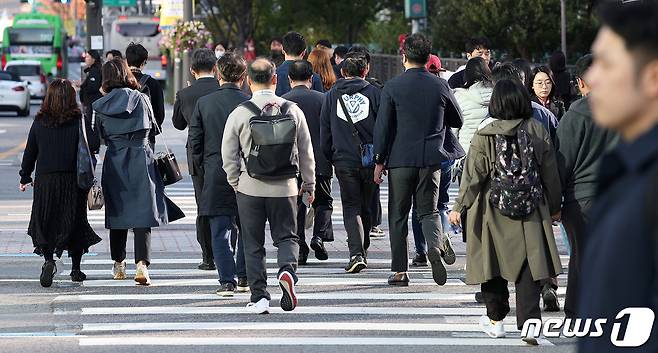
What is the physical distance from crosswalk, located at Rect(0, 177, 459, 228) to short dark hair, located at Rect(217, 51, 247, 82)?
5672 millimetres

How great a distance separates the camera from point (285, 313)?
33.2ft

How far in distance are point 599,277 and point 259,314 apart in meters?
6.99

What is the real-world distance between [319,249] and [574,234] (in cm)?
434

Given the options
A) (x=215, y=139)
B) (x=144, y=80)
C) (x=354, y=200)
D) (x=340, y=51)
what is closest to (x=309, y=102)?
(x=354, y=200)

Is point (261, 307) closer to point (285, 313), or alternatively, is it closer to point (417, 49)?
point (285, 313)

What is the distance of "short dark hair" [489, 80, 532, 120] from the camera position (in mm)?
8656

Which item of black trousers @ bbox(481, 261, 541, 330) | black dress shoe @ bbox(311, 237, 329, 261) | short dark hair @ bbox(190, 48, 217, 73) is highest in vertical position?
short dark hair @ bbox(190, 48, 217, 73)

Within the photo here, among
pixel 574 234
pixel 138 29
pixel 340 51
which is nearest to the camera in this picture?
pixel 574 234

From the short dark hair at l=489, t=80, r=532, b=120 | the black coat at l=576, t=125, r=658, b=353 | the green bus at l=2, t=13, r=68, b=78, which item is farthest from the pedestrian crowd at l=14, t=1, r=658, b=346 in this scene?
the green bus at l=2, t=13, r=68, b=78

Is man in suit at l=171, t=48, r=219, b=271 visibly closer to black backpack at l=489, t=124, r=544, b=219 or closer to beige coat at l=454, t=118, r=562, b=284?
beige coat at l=454, t=118, r=562, b=284

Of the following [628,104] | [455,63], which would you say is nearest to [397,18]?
[455,63]

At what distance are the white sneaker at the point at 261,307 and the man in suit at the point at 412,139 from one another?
1.59 meters

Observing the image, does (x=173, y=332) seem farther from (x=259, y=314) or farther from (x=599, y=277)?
(x=599, y=277)

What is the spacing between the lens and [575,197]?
9.09m
